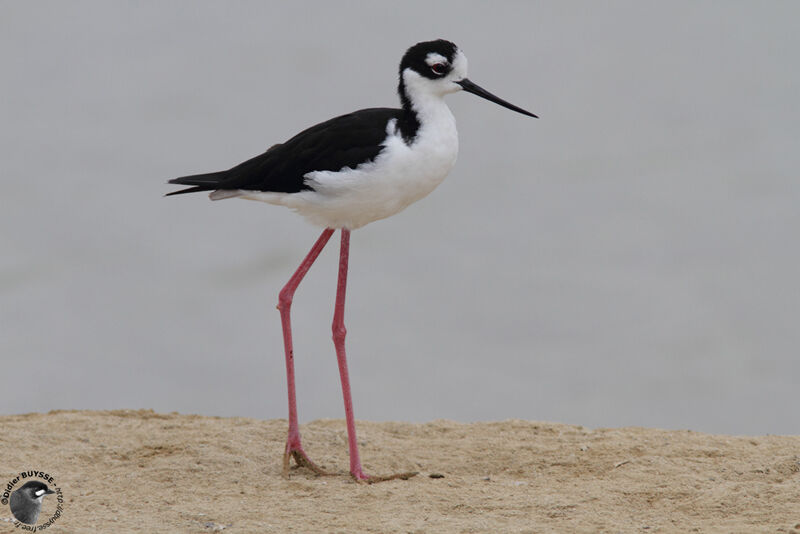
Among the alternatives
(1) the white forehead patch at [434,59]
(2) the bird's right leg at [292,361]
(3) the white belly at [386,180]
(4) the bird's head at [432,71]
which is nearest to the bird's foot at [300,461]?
(2) the bird's right leg at [292,361]

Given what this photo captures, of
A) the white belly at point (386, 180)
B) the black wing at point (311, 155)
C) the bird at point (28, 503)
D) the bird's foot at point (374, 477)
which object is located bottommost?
the bird at point (28, 503)

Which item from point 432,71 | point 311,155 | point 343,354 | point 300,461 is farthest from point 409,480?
point 432,71

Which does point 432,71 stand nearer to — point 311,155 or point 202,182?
point 311,155

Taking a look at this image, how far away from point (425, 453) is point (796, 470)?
2.14 metres

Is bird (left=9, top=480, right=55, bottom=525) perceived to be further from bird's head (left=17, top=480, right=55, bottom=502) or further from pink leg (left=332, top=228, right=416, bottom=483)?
pink leg (left=332, top=228, right=416, bottom=483)

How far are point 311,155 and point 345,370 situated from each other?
50.1 inches

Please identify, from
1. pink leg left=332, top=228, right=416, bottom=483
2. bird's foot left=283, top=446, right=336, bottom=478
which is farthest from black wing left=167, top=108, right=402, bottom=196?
bird's foot left=283, top=446, right=336, bottom=478

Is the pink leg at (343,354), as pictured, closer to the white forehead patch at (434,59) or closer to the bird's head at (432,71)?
the bird's head at (432,71)

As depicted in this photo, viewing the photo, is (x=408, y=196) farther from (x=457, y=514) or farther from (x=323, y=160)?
(x=457, y=514)

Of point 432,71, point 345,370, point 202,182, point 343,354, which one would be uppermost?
point 432,71

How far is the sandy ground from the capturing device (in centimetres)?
541

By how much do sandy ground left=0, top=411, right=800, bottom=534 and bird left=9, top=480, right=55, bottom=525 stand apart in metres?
0.06

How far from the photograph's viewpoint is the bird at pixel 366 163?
6.04 m

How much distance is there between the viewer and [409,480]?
20.5ft
